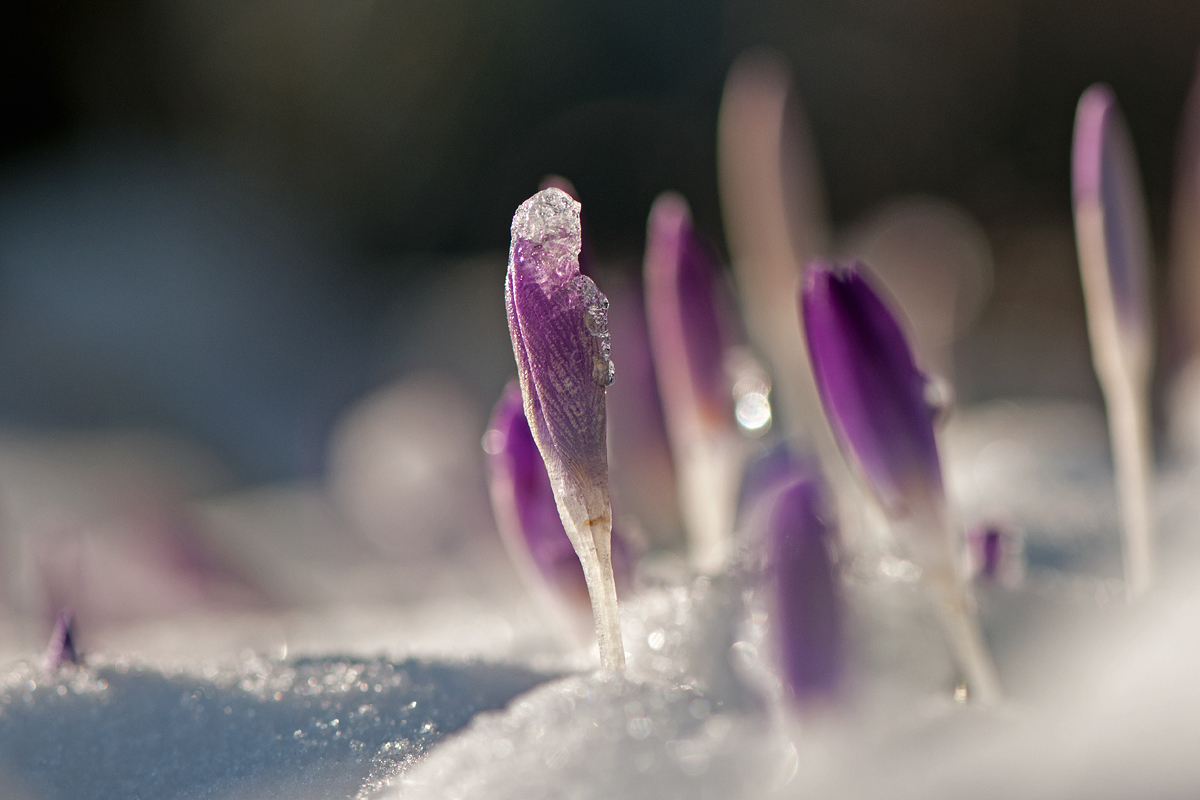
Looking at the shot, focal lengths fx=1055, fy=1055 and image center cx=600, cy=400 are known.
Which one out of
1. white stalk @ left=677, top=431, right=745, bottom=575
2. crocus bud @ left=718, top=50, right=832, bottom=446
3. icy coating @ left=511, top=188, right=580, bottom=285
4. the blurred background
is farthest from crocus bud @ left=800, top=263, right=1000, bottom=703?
the blurred background

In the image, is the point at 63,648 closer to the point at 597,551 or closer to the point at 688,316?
the point at 597,551

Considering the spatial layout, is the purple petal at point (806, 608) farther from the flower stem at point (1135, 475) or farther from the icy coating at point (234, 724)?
the flower stem at point (1135, 475)

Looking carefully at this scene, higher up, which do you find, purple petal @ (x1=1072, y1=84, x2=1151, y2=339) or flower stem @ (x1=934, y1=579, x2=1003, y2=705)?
purple petal @ (x1=1072, y1=84, x2=1151, y2=339)

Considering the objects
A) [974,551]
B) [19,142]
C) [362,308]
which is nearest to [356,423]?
[974,551]

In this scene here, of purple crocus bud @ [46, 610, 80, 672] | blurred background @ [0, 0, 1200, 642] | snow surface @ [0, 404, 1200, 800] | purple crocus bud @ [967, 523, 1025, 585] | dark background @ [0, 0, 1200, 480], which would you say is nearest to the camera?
snow surface @ [0, 404, 1200, 800]

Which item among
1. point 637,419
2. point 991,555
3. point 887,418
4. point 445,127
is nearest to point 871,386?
point 887,418

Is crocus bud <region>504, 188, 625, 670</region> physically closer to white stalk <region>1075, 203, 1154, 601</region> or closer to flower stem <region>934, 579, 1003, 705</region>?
flower stem <region>934, 579, 1003, 705</region>

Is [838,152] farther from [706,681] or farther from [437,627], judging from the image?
[706,681]
